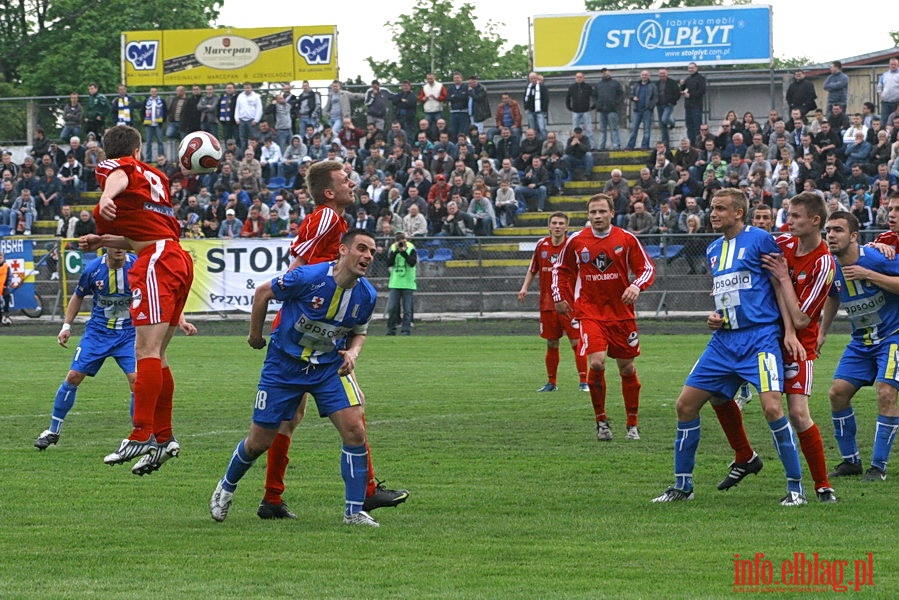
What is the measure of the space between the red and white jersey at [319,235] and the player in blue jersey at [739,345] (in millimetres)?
2611

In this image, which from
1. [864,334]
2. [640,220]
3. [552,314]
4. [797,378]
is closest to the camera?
[797,378]

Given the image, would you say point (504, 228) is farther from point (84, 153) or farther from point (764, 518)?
point (764, 518)

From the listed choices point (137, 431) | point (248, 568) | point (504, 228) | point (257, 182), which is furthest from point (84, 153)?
point (248, 568)

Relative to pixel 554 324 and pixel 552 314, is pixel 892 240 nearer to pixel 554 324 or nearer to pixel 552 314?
pixel 554 324

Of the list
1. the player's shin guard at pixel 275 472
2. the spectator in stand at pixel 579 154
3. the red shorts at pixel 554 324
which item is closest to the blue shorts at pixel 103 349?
the player's shin guard at pixel 275 472

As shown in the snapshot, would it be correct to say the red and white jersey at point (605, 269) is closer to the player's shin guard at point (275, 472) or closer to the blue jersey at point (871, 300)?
the blue jersey at point (871, 300)

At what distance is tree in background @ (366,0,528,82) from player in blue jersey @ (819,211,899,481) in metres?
65.9

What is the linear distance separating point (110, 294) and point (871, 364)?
6.95m

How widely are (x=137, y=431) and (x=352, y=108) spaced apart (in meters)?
30.1

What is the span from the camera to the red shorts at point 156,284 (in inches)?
376

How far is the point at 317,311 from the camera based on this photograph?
828 centimetres

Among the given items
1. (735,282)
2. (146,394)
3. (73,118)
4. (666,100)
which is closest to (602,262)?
(735,282)

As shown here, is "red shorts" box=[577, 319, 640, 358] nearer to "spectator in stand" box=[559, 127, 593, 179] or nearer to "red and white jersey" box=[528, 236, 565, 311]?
"red and white jersey" box=[528, 236, 565, 311]

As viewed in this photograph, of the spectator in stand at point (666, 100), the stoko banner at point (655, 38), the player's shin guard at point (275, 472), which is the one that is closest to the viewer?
the player's shin guard at point (275, 472)
